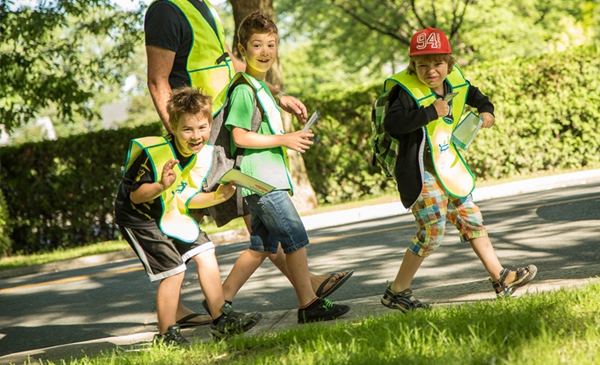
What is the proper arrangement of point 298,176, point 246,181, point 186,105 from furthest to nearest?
point 298,176 < point 246,181 < point 186,105

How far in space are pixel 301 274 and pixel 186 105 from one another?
48.9 inches

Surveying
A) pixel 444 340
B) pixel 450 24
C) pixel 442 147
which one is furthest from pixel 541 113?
pixel 450 24

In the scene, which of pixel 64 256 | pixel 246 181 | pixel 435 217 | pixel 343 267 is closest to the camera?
pixel 246 181

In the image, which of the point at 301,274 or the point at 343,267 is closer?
the point at 301,274

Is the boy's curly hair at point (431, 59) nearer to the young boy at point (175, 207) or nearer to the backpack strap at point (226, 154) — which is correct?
the backpack strap at point (226, 154)

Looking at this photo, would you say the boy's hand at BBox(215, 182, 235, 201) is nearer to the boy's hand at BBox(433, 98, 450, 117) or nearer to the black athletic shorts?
the black athletic shorts

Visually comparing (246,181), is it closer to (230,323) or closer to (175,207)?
(175,207)

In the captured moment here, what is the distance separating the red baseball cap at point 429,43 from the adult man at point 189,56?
75 cm

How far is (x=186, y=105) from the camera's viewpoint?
4051mm

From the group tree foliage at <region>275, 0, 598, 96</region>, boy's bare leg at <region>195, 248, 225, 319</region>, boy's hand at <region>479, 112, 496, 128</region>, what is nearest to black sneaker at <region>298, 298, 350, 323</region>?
boy's bare leg at <region>195, 248, 225, 319</region>

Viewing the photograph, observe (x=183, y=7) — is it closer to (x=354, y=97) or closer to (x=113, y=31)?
(x=354, y=97)

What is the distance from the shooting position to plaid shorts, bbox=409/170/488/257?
4352mm

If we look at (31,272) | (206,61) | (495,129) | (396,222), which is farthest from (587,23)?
(206,61)

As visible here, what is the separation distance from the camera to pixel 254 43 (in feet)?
14.6
